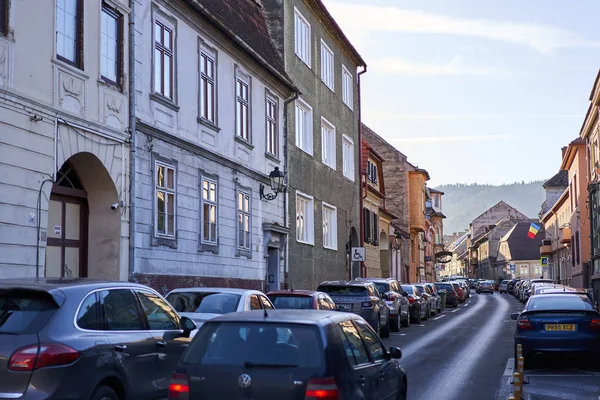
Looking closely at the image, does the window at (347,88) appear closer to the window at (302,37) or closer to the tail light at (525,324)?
the window at (302,37)

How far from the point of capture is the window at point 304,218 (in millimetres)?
29562

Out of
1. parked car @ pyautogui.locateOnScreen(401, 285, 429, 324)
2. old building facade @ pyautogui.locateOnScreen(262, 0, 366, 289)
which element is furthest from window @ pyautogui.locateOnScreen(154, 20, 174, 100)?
parked car @ pyautogui.locateOnScreen(401, 285, 429, 324)

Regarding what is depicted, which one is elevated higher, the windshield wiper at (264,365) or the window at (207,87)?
the window at (207,87)

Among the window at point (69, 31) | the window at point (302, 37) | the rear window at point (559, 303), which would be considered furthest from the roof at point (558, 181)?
the window at point (69, 31)

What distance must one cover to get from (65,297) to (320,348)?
2550 mm

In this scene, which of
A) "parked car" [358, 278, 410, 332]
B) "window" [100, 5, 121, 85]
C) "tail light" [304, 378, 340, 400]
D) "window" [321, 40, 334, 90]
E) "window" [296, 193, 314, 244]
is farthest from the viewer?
"window" [321, 40, 334, 90]

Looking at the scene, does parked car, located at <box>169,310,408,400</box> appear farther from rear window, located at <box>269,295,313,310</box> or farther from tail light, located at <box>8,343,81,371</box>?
rear window, located at <box>269,295,313,310</box>

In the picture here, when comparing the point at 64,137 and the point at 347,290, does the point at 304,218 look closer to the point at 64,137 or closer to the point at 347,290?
the point at 347,290

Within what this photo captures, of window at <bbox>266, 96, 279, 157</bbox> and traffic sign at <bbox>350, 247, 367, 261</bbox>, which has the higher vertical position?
window at <bbox>266, 96, 279, 157</bbox>

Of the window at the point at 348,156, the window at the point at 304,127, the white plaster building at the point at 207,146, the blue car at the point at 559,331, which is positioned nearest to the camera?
the blue car at the point at 559,331

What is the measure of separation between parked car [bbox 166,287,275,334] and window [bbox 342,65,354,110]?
989 inches

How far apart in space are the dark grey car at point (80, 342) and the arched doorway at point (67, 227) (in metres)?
6.08

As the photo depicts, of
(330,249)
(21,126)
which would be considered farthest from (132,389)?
(330,249)

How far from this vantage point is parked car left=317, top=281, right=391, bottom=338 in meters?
21.9
